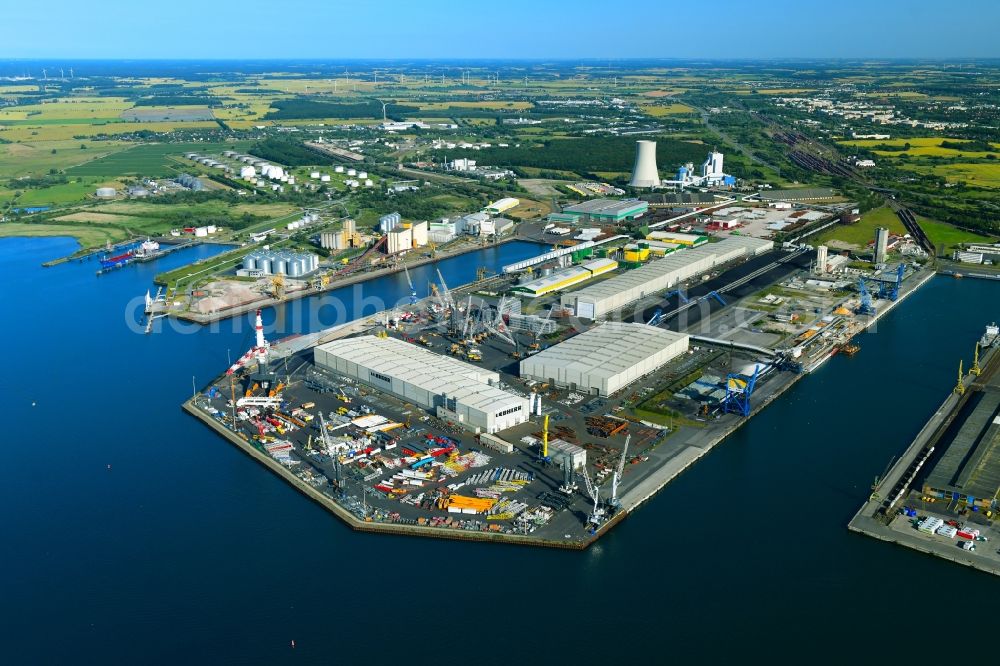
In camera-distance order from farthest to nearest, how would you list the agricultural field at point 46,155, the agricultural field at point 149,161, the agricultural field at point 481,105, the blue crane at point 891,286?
the agricultural field at point 481,105, the agricultural field at point 46,155, the agricultural field at point 149,161, the blue crane at point 891,286

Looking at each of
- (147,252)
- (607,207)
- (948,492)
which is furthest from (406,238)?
(948,492)

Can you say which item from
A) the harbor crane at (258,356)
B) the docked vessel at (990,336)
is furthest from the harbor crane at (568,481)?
the docked vessel at (990,336)

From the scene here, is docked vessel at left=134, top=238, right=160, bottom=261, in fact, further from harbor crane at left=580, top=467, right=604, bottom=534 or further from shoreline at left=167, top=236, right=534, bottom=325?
harbor crane at left=580, top=467, right=604, bottom=534

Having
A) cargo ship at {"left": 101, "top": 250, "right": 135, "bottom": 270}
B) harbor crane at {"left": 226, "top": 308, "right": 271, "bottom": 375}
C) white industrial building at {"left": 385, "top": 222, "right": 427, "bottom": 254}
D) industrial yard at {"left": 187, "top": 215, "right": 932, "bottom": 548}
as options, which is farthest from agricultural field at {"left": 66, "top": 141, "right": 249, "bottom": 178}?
harbor crane at {"left": 226, "top": 308, "right": 271, "bottom": 375}

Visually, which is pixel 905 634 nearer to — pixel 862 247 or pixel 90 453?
pixel 90 453

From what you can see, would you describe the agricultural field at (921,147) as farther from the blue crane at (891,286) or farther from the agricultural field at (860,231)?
the blue crane at (891,286)
